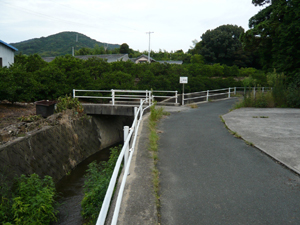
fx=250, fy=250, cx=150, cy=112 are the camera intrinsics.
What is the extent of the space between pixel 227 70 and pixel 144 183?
31.4 m

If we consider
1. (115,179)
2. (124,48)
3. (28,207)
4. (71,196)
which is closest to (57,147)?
(71,196)

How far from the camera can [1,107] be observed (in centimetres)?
1255

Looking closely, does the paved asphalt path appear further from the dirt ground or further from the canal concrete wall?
the dirt ground

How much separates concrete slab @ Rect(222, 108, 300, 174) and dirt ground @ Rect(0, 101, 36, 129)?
8905mm

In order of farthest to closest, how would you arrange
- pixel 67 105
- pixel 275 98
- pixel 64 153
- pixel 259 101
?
pixel 275 98 → pixel 259 101 → pixel 67 105 → pixel 64 153

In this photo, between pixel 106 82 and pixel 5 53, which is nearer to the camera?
pixel 106 82

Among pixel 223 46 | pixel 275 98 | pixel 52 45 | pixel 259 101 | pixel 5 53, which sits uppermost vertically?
pixel 52 45

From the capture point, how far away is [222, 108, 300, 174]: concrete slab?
610 cm

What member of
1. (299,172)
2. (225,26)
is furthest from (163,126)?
(225,26)

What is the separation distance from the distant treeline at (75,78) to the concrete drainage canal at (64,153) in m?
3.46

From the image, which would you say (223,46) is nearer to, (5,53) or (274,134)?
(5,53)

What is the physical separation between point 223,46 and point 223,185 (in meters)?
45.0

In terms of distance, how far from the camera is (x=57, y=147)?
9742 millimetres

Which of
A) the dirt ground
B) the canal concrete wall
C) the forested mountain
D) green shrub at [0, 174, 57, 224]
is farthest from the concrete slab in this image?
the forested mountain
